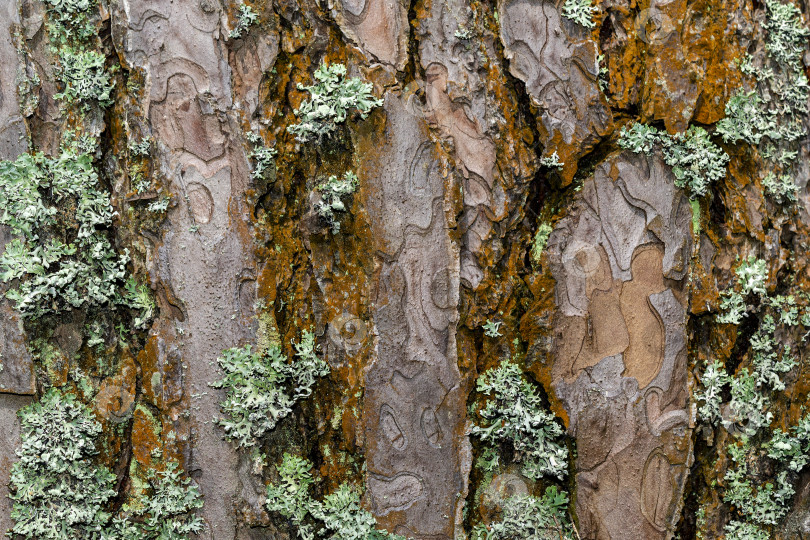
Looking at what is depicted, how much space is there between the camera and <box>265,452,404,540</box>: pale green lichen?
1.63 meters

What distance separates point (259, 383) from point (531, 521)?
2.75 ft

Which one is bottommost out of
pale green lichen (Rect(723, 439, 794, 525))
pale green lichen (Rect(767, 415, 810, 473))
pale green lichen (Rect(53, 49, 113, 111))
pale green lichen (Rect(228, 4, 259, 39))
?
pale green lichen (Rect(723, 439, 794, 525))

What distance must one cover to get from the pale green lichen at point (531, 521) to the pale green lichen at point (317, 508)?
268mm

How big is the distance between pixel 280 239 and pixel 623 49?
3.57ft

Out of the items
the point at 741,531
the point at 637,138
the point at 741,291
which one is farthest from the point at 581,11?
the point at 741,531

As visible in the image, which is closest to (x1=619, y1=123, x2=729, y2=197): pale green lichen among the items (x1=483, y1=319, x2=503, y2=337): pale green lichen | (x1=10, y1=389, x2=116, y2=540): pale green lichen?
(x1=483, y1=319, x2=503, y2=337): pale green lichen

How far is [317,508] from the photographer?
1.65 meters

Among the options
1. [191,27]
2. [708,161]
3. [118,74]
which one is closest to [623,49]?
[708,161]

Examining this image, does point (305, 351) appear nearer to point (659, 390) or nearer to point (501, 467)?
→ point (501, 467)

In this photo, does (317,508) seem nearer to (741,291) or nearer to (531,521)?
(531,521)

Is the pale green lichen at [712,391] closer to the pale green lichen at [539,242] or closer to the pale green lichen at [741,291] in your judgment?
the pale green lichen at [741,291]

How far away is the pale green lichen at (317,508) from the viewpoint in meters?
1.63

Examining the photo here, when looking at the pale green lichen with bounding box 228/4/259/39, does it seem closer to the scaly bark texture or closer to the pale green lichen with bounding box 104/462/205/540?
the scaly bark texture

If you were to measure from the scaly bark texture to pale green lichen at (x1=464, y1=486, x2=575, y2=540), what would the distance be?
0.01 metres
